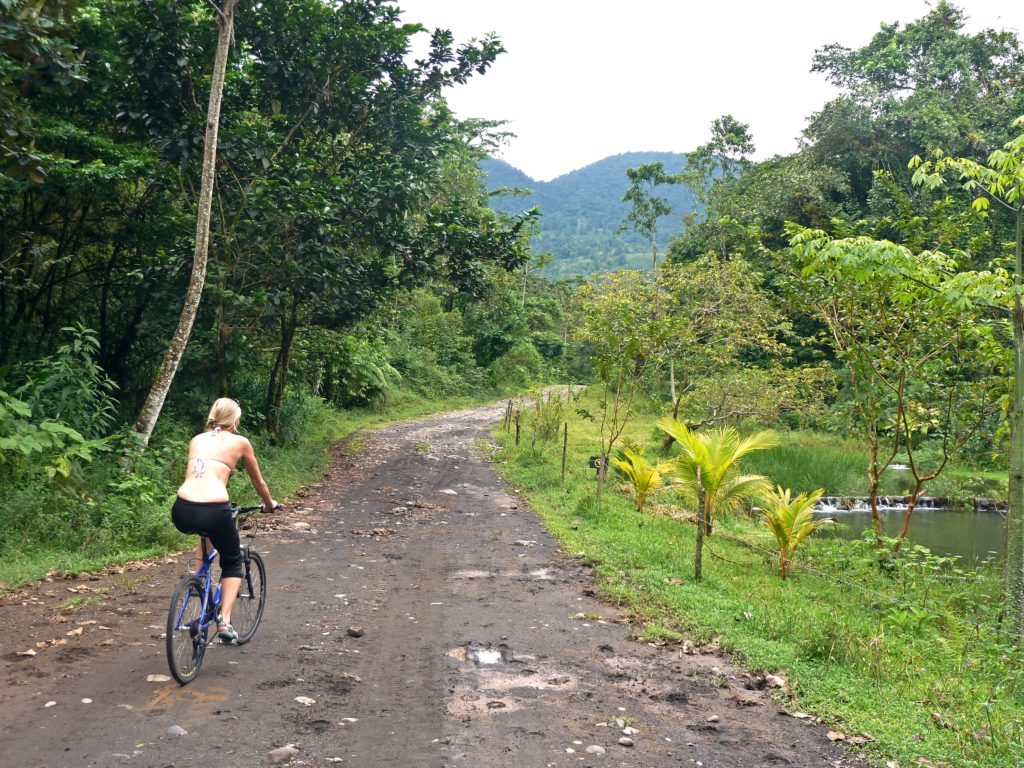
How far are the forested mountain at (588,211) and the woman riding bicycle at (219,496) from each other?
290 ft

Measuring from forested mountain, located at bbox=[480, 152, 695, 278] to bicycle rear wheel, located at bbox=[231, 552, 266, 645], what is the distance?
88.0 meters

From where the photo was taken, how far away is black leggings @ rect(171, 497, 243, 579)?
16.4 ft

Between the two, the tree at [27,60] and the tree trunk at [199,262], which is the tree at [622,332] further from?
→ the tree at [27,60]

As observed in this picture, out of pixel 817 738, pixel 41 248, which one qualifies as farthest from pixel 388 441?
pixel 817 738

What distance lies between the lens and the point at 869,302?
11.3 m

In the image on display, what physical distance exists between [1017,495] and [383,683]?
6254 millimetres

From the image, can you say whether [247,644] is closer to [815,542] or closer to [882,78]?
[815,542]

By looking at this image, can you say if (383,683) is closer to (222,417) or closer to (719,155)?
(222,417)

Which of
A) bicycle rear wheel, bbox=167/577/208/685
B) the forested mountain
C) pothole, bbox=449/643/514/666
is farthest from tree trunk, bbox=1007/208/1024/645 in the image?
the forested mountain

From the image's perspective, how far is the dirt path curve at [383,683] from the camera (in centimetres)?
423

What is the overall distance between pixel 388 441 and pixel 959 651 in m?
17.7

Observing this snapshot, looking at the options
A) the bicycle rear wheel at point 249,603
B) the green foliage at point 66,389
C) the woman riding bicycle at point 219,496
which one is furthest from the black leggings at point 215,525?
the green foliage at point 66,389

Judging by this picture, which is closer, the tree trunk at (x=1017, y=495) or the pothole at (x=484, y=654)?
the pothole at (x=484, y=654)

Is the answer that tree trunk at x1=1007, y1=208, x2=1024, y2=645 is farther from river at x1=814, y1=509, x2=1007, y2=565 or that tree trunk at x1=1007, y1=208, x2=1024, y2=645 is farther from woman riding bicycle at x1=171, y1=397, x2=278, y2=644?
woman riding bicycle at x1=171, y1=397, x2=278, y2=644
